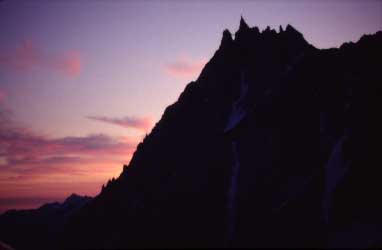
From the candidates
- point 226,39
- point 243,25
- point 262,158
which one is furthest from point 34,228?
point 243,25

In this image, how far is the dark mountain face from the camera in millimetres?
98875

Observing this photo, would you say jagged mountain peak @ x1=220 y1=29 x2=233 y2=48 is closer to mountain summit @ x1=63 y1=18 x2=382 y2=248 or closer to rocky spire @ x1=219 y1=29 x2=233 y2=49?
rocky spire @ x1=219 y1=29 x2=233 y2=49

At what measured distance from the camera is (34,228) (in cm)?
12038

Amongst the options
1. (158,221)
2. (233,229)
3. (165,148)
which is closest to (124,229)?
(158,221)

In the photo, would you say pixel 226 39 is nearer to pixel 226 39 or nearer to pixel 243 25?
pixel 226 39

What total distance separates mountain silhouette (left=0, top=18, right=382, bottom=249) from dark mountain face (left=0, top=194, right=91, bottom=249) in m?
46.9

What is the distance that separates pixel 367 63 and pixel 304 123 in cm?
1112

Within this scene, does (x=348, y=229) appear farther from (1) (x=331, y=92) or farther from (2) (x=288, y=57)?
(2) (x=288, y=57)

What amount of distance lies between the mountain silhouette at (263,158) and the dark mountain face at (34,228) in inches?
1848

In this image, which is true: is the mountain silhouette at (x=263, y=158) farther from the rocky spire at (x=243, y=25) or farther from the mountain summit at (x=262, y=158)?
the rocky spire at (x=243, y=25)

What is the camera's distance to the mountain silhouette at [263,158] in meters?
29.7

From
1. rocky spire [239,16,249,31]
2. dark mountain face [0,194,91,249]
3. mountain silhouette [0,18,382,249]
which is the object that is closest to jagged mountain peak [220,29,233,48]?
mountain silhouette [0,18,382,249]

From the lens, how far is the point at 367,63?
36.0 m

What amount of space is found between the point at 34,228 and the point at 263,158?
121 m
